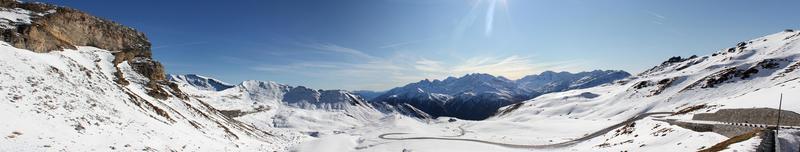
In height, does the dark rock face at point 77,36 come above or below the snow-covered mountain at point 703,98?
above

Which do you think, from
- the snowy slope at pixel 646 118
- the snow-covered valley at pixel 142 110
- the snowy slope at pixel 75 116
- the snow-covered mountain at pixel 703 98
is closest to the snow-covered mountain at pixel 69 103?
the snowy slope at pixel 75 116

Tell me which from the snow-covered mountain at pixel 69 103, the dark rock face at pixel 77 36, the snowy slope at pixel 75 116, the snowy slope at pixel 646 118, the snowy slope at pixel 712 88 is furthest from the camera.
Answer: the snowy slope at pixel 712 88

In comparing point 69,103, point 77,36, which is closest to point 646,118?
point 69,103

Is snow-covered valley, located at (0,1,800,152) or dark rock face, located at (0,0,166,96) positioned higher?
dark rock face, located at (0,0,166,96)

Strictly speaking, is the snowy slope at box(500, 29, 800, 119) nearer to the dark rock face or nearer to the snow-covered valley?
the snow-covered valley

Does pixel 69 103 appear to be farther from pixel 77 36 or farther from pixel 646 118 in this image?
pixel 646 118

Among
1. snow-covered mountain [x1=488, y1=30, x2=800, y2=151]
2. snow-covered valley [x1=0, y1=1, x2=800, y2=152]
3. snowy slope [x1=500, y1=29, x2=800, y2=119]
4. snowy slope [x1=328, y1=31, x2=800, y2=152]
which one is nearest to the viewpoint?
snow-covered valley [x1=0, y1=1, x2=800, y2=152]

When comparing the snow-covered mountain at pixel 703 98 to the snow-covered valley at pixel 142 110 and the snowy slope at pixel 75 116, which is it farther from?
the snowy slope at pixel 75 116

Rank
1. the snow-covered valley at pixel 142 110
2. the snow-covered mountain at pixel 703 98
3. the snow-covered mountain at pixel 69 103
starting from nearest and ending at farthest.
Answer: the snow-covered mountain at pixel 69 103 → the snow-covered valley at pixel 142 110 → the snow-covered mountain at pixel 703 98

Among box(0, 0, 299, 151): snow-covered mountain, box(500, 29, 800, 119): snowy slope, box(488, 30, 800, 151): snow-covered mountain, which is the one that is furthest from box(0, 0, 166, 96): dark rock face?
box(500, 29, 800, 119): snowy slope

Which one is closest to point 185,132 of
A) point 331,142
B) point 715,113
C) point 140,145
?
point 140,145
